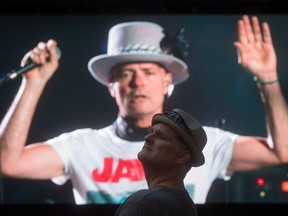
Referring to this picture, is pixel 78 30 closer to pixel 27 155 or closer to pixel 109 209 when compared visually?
A: pixel 27 155

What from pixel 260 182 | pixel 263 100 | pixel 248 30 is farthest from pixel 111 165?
pixel 248 30

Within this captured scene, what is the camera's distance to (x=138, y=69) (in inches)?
191

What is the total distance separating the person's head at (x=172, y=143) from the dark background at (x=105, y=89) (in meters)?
3.38

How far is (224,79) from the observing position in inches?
193

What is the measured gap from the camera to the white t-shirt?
472 centimetres

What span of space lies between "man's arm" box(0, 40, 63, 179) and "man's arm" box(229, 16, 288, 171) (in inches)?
57.9

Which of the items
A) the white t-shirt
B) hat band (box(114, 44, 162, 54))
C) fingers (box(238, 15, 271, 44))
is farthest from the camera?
fingers (box(238, 15, 271, 44))

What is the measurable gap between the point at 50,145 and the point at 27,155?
199mm

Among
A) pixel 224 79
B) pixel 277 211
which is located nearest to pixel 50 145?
pixel 224 79

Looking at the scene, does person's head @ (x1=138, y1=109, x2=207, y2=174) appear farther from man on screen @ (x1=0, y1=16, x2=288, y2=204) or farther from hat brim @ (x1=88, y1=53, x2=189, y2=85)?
hat brim @ (x1=88, y1=53, x2=189, y2=85)

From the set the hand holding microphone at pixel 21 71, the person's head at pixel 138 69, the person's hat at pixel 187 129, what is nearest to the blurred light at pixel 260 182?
the person's head at pixel 138 69

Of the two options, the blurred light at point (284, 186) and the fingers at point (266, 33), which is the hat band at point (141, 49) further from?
the blurred light at point (284, 186)

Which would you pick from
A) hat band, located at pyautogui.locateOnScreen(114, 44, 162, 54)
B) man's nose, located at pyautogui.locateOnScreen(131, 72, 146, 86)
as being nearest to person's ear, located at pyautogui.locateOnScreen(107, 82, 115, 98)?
man's nose, located at pyautogui.locateOnScreen(131, 72, 146, 86)

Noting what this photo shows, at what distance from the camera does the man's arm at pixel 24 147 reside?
475cm
